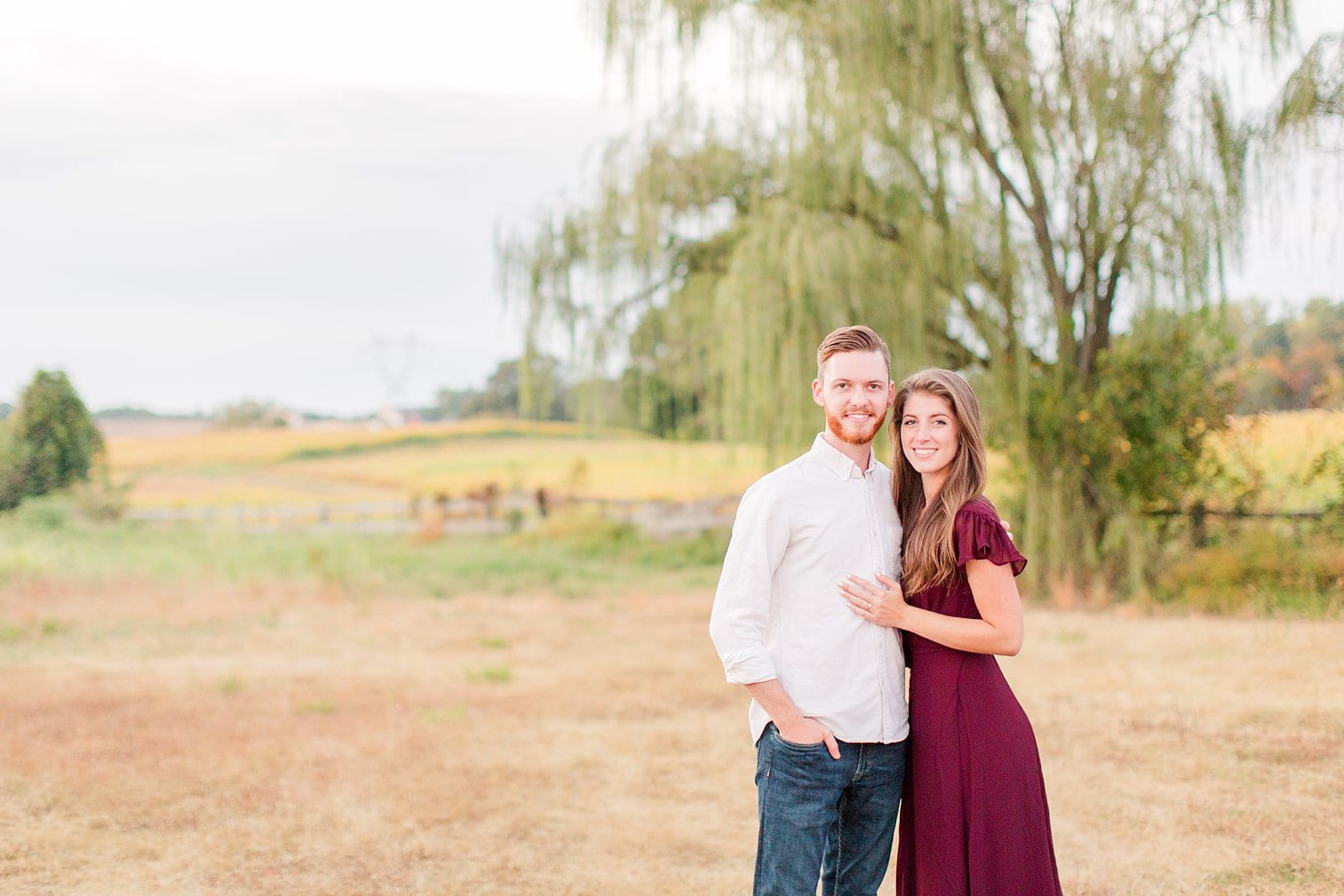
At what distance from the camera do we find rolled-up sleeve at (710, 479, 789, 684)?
2.15 metres

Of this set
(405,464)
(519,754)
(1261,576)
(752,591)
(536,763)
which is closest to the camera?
(752,591)

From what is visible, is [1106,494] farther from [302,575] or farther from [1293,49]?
[302,575]

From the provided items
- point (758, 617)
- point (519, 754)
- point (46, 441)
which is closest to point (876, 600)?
point (758, 617)

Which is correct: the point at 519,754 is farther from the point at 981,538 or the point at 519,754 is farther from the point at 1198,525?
the point at 1198,525

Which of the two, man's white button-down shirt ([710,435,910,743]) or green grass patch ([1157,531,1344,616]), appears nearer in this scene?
man's white button-down shirt ([710,435,910,743])

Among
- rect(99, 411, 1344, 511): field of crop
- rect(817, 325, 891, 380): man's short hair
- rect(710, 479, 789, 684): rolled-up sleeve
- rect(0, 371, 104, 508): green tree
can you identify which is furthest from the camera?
rect(99, 411, 1344, 511): field of crop

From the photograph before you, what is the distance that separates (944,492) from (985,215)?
21.6 ft

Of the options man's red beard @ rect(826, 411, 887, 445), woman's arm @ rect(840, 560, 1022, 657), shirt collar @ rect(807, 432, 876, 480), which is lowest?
woman's arm @ rect(840, 560, 1022, 657)

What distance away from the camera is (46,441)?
37.0ft

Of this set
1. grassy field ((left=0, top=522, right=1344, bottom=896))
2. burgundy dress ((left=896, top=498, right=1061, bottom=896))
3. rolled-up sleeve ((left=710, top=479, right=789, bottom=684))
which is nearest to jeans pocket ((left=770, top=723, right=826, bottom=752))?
rolled-up sleeve ((left=710, top=479, right=789, bottom=684))

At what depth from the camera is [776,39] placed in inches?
327

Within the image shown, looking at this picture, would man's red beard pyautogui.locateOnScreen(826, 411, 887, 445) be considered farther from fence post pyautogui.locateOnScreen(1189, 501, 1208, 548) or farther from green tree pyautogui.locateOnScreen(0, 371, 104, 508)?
green tree pyautogui.locateOnScreen(0, 371, 104, 508)

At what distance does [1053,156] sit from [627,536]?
25.8 feet

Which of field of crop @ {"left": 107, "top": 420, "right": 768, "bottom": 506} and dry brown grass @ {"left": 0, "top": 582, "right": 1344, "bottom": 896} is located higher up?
field of crop @ {"left": 107, "top": 420, "right": 768, "bottom": 506}
